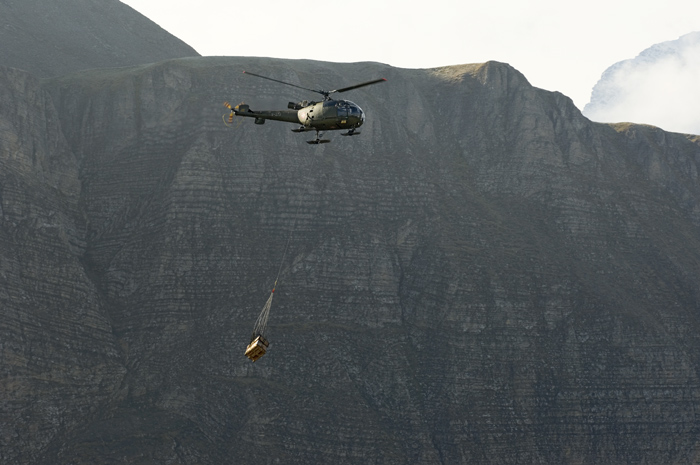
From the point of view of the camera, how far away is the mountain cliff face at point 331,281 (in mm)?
90312

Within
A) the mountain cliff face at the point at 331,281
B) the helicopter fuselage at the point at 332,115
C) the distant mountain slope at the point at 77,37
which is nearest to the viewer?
the helicopter fuselage at the point at 332,115

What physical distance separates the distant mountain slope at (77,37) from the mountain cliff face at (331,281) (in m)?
16.1


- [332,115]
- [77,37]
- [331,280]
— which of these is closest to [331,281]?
[331,280]

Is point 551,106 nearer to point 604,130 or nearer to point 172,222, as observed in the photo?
point 604,130

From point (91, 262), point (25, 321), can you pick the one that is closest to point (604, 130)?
point (91, 262)

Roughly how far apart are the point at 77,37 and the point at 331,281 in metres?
80.5

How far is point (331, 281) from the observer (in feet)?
340

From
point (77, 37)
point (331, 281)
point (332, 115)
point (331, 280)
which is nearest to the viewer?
point (332, 115)

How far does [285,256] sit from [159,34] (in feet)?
289

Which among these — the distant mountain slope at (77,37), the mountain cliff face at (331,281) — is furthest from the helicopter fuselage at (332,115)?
the distant mountain slope at (77,37)

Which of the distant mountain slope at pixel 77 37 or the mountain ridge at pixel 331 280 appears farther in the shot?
the distant mountain slope at pixel 77 37

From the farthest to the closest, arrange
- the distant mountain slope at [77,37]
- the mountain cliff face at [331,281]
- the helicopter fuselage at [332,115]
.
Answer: the distant mountain slope at [77,37] < the mountain cliff face at [331,281] < the helicopter fuselage at [332,115]

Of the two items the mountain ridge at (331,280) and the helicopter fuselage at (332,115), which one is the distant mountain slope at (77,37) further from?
the helicopter fuselage at (332,115)

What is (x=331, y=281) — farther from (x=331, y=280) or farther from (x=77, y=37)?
(x=77, y=37)
